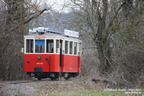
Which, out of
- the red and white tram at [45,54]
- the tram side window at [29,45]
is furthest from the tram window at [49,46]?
the tram side window at [29,45]

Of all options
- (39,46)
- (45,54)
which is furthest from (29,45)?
(45,54)

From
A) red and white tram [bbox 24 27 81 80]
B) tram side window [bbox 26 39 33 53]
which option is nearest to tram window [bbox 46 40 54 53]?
red and white tram [bbox 24 27 81 80]

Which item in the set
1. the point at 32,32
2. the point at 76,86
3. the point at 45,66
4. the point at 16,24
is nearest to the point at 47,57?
the point at 45,66

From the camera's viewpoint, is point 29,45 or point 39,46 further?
point 29,45

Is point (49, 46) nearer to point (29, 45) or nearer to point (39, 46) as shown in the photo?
point (39, 46)

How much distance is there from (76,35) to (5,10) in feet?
19.0

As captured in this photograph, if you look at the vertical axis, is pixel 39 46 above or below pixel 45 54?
above

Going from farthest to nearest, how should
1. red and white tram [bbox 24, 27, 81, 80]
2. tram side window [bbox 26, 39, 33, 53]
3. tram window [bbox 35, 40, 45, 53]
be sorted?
tram side window [bbox 26, 39, 33, 53] → tram window [bbox 35, 40, 45, 53] → red and white tram [bbox 24, 27, 81, 80]

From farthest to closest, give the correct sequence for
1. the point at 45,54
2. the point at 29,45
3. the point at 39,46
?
the point at 29,45 < the point at 39,46 < the point at 45,54

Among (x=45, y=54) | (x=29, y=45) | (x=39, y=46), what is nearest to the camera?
(x=45, y=54)

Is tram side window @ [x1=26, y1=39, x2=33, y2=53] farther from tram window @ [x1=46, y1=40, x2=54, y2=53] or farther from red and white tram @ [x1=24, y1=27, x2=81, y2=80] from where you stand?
tram window @ [x1=46, y1=40, x2=54, y2=53]

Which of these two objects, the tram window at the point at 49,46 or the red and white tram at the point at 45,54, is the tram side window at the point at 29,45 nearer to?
the red and white tram at the point at 45,54

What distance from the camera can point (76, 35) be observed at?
17.7 metres

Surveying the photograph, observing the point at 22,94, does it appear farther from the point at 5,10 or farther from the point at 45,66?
the point at 5,10
